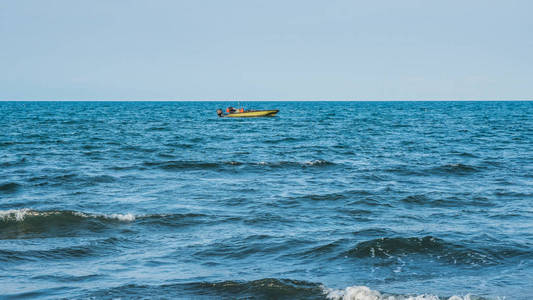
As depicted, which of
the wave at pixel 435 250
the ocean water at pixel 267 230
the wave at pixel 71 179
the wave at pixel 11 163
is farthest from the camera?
the wave at pixel 11 163

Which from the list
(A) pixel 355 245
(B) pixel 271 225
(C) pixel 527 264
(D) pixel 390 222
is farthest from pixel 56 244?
(C) pixel 527 264

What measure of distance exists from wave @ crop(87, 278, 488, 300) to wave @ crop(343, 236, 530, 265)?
217 centimetres

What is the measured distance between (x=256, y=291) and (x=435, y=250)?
4309mm

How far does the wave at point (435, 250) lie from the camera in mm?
10352

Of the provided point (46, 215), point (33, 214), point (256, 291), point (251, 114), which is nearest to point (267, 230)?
point (256, 291)

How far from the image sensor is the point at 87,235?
12375 millimetres

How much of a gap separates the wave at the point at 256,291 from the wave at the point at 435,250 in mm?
2175

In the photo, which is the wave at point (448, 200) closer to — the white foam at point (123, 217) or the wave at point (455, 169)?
the wave at point (455, 169)

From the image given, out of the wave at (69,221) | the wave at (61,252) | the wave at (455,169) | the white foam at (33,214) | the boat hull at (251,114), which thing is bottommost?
the wave at (61,252)

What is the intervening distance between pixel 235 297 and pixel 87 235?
5.49m

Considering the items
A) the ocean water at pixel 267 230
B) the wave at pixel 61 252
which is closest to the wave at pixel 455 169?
the ocean water at pixel 267 230

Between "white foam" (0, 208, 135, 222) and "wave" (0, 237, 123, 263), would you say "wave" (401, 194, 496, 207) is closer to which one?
"white foam" (0, 208, 135, 222)

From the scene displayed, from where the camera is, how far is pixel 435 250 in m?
10.8

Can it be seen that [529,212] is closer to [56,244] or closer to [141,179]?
[56,244]
